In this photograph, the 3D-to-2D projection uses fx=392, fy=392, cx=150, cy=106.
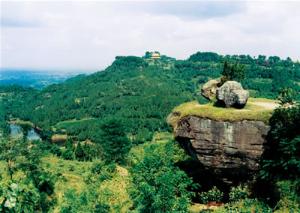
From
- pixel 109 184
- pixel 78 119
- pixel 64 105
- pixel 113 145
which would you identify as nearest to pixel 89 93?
pixel 64 105

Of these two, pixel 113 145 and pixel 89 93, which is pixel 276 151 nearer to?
pixel 113 145

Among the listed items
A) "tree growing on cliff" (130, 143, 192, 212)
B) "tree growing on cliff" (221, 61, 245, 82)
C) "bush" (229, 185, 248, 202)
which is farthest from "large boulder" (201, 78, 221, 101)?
"bush" (229, 185, 248, 202)

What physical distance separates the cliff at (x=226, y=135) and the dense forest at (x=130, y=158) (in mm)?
972

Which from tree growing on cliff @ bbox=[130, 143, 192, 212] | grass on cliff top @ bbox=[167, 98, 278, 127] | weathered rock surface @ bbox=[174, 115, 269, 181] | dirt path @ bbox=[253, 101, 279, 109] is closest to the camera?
tree growing on cliff @ bbox=[130, 143, 192, 212]

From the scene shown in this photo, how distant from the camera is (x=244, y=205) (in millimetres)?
25812

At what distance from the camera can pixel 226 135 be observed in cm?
2648

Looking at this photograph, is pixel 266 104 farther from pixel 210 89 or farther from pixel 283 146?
pixel 283 146

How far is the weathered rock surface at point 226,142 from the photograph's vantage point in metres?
25.9

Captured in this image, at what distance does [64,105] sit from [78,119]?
24.1 meters

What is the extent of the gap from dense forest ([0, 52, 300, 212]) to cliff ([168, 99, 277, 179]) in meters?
0.97

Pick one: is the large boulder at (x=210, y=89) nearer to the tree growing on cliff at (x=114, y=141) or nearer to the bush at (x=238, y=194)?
the bush at (x=238, y=194)

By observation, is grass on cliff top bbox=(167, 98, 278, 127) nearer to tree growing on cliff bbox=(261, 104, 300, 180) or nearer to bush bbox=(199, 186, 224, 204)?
tree growing on cliff bbox=(261, 104, 300, 180)

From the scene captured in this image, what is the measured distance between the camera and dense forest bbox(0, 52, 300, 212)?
2353cm

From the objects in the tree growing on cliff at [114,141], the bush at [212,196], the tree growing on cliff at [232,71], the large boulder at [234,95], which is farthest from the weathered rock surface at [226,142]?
the tree growing on cliff at [114,141]
